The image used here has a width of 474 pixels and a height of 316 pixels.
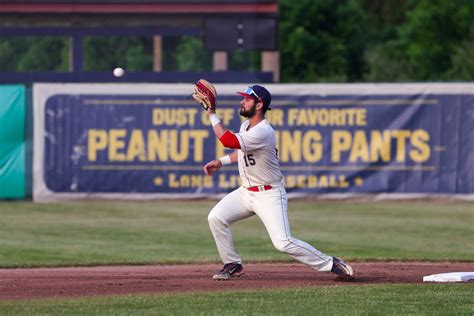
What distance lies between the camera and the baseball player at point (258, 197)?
10.1 meters

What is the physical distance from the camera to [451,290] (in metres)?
9.77

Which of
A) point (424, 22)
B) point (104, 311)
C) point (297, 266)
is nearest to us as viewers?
point (104, 311)

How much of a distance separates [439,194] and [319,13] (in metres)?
25.6

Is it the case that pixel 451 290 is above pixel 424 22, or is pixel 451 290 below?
below

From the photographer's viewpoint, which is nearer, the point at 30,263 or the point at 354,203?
the point at 30,263

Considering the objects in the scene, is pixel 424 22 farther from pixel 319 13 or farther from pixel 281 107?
pixel 281 107

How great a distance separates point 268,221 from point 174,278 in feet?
4.02

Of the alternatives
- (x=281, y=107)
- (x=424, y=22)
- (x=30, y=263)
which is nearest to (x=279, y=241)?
(x=30, y=263)

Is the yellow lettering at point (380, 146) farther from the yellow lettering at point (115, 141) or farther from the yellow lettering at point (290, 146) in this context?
the yellow lettering at point (115, 141)

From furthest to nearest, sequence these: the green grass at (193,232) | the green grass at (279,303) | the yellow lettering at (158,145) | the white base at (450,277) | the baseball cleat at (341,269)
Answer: the yellow lettering at (158,145) → the green grass at (193,232) → the white base at (450,277) → the baseball cleat at (341,269) → the green grass at (279,303)

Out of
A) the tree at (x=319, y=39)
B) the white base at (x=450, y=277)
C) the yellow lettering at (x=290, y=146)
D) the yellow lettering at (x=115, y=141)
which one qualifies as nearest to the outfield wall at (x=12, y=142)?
the yellow lettering at (x=115, y=141)

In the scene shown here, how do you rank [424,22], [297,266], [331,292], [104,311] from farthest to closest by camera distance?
1. [424,22]
2. [297,266]
3. [331,292]
4. [104,311]

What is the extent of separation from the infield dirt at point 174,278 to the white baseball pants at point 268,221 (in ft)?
0.81

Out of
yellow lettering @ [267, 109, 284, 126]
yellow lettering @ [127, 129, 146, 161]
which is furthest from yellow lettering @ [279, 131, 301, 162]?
yellow lettering @ [127, 129, 146, 161]
